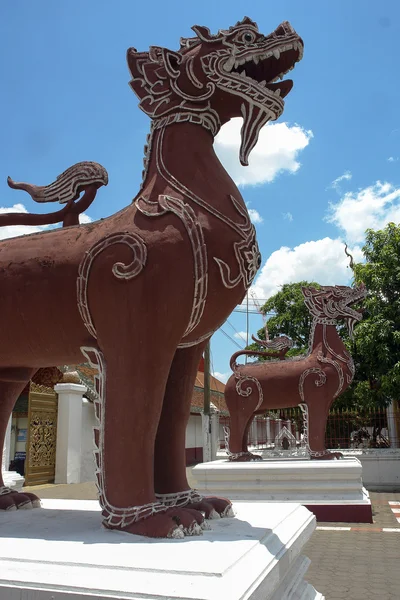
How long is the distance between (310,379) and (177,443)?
5.52m

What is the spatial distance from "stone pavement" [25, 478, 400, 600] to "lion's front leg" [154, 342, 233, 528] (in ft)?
Result: 6.59

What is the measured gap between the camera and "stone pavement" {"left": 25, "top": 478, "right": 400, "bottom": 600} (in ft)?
14.4

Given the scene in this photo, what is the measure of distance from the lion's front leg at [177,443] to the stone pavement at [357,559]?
201cm

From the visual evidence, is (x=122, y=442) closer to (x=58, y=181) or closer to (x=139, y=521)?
(x=139, y=521)

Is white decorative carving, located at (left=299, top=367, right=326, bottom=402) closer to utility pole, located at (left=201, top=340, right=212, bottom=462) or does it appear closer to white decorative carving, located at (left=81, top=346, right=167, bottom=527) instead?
utility pole, located at (left=201, top=340, right=212, bottom=462)

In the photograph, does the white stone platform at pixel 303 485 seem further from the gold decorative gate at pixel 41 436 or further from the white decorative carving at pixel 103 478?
the white decorative carving at pixel 103 478

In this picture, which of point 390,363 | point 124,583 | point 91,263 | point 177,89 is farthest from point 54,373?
point 390,363

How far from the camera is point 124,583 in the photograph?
181cm

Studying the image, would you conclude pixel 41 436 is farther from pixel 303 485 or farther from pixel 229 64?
pixel 229 64

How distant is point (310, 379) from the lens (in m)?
8.31

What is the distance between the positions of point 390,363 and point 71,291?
10948 millimetres

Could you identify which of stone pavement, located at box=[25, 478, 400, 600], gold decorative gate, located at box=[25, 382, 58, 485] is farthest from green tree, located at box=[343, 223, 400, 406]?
gold decorative gate, located at box=[25, 382, 58, 485]

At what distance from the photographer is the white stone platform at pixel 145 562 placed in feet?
5.85

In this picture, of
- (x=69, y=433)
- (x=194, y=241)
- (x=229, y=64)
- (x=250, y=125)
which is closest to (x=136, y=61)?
(x=229, y=64)
